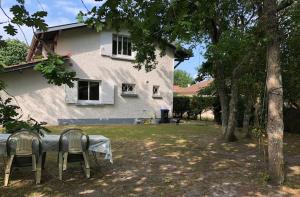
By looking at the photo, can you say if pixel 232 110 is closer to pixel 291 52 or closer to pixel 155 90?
pixel 291 52

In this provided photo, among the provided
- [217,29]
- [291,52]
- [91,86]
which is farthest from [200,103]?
[291,52]

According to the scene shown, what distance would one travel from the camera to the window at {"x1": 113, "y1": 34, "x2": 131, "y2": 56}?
21.9 m

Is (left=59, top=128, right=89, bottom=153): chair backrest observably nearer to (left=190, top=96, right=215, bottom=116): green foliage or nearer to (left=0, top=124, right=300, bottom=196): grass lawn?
(left=0, top=124, right=300, bottom=196): grass lawn

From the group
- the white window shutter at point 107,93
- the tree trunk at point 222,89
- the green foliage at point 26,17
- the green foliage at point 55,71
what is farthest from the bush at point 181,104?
the green foliage at point 26,17

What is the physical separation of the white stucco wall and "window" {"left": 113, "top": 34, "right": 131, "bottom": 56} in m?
0.55

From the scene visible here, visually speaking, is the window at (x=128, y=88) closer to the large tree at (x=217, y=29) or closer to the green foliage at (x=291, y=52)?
the large tree at (x=217, y=29)

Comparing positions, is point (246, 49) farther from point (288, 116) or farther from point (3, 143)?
point (288, 116)

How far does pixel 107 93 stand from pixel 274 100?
14.6m

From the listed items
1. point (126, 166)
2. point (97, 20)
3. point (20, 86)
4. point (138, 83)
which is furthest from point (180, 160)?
point (138, 83)

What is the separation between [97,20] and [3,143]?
3.88 meters

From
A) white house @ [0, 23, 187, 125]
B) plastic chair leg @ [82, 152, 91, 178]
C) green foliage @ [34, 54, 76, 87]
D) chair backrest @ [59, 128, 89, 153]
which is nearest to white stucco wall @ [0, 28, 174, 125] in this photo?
white house @ [0, 23, 187, 125]

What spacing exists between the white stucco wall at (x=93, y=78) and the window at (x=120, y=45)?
555 millimetres

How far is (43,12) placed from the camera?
458cm

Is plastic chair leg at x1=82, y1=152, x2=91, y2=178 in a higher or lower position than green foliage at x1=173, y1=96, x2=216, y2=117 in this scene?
lower
